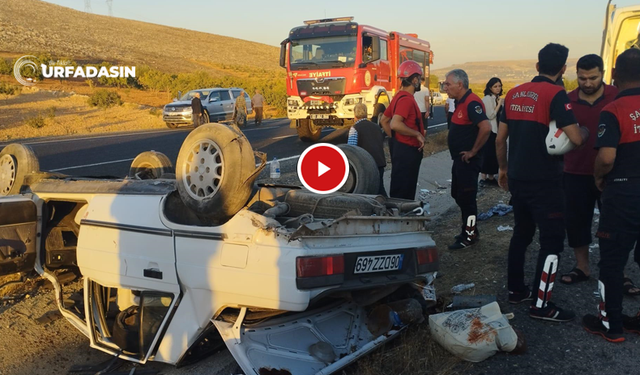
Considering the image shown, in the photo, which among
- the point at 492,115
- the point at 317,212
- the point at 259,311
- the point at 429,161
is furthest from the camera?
the point at 429,161

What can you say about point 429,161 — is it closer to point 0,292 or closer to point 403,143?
point 403,143

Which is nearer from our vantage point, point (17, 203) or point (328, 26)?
point (17, 203)

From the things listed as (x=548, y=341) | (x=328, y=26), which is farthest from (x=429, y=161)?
(x=548, y=341)

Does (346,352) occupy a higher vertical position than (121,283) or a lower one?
lower

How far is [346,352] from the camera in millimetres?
3393

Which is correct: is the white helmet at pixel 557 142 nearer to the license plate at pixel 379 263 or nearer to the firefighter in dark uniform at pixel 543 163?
the firefighter in dark uniform at pixel 543 163

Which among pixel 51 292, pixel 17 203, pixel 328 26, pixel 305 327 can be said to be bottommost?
pixel 51 292

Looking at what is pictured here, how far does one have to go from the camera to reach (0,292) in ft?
16.3

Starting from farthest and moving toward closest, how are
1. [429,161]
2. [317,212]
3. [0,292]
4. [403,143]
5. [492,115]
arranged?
[429,161], [492,115], [403,143], [0,292], [317,212]

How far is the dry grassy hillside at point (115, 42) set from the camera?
194 ft

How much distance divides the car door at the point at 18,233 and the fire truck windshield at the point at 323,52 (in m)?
11.7

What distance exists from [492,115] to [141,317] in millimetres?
7109

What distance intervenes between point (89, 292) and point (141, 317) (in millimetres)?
618
